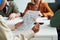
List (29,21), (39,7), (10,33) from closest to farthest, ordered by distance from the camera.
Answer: (10,33)
(29,21)
(39,7)

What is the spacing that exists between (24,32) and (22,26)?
12cm

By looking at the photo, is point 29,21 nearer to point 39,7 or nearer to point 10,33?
point 10,33

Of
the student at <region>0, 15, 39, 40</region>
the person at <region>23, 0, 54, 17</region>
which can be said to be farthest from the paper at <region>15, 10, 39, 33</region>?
the person at <region>23, 0, 54, 17</region>

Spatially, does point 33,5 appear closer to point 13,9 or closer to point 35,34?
point 13,9

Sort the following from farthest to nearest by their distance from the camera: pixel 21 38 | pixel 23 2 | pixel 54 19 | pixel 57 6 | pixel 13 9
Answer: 1. pixel 23 2
2. pixel 57 6
3. pixel 13 9
4. pixel 54 19
5. pixel 21 38

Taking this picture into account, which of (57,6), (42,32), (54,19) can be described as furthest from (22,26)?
(57,6)

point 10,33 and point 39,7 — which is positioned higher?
point 10,33

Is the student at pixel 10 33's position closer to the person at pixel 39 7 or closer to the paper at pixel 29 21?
the paper at pixel 29 21

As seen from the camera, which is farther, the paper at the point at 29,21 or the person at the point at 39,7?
the person at the point at 39,7

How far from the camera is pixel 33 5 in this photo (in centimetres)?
359

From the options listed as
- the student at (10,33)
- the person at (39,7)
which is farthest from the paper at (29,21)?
the person at (39,7)

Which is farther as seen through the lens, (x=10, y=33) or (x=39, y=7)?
(x=39, y=7)

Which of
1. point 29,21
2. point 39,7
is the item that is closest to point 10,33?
point 29,21

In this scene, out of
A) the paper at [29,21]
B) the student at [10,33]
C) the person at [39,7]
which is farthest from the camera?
the person at [39,7]
